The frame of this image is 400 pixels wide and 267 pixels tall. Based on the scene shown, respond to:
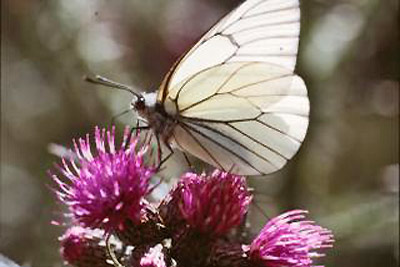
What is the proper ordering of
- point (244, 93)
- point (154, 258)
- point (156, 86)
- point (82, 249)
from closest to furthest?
1. point (154, 258)
2. point (82, 249)
3. point (244, 93)
4. point (156, 86)

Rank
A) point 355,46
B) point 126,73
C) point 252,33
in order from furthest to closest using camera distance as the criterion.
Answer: point 126,73 < point 355,46 < point 252,33

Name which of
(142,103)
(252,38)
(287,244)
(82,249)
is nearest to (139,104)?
(142,103)

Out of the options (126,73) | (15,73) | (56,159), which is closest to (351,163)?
(126,73)

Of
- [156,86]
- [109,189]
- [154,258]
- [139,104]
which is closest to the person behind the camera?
[154,258]

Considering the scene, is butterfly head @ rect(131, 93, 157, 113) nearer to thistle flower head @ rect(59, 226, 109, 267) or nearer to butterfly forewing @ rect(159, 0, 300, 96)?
butterfly forewing @ rect(159, 0, 300, 96)

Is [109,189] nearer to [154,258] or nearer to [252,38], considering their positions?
[154,258]

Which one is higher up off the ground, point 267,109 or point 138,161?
point 267,109

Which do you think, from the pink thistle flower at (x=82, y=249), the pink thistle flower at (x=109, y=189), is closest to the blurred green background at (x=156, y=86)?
the pink thistle flower at (x=82, y=249)

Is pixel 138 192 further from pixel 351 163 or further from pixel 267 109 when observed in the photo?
pixel 351 163
